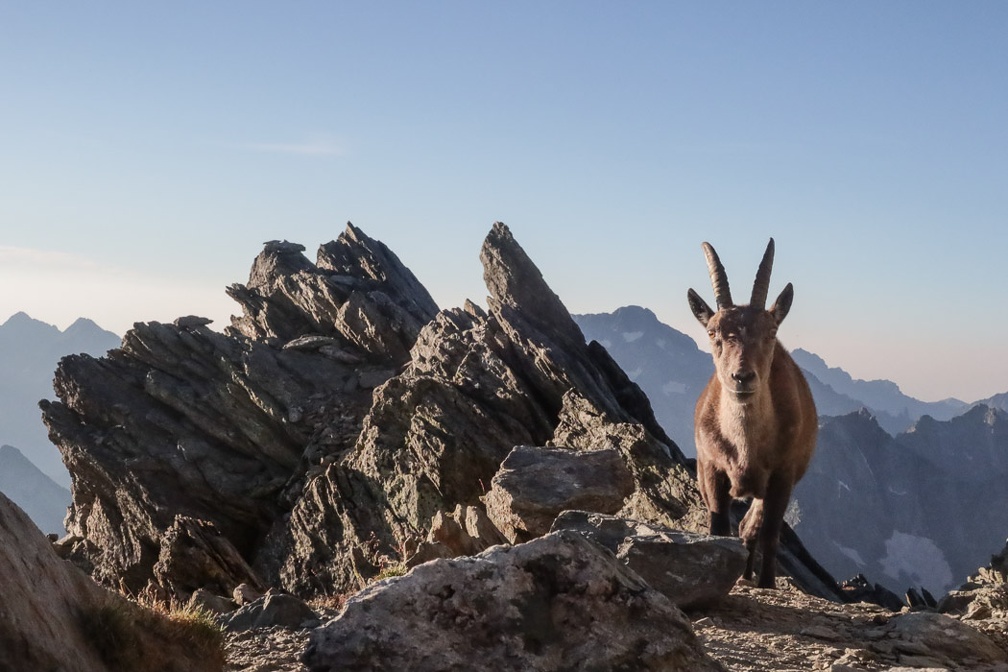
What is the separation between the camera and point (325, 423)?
37.9m

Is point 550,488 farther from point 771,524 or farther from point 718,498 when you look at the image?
point 771,524

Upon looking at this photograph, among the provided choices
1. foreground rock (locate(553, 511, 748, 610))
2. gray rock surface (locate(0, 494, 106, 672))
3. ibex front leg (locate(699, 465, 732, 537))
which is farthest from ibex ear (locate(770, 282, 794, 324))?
gray rock surface (locate(0, 494, 106, 672))

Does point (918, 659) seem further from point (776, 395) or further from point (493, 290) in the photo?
point (493, 290)

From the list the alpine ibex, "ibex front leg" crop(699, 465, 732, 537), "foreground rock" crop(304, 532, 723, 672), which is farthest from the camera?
"ibex front leg" crop(699, 465, 732, 537)

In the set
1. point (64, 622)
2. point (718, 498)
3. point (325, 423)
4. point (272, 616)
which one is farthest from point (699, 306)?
point (325, 423)

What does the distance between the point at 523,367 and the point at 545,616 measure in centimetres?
2648

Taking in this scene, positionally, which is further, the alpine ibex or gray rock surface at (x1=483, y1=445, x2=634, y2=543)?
gray rock surface at (x1=483, y1=445, x2=634, y2=543)

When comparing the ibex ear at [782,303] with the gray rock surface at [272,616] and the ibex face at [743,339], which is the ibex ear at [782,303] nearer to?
the ibex face at [743,339]

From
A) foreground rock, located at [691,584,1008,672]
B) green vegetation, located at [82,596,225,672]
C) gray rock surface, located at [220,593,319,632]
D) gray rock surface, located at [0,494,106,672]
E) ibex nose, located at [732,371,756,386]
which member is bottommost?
foreground rock, located at [691,584,1008,672]

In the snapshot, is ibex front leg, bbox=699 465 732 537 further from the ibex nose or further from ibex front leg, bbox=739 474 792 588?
the ibex nose

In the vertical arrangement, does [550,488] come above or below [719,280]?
below

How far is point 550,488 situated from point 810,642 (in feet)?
26.0

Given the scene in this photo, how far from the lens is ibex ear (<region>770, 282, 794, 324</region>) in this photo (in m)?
13.7

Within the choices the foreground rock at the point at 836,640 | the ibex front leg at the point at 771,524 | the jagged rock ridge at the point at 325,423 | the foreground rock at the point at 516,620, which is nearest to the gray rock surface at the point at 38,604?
the foreground rock at the point at 516,620
